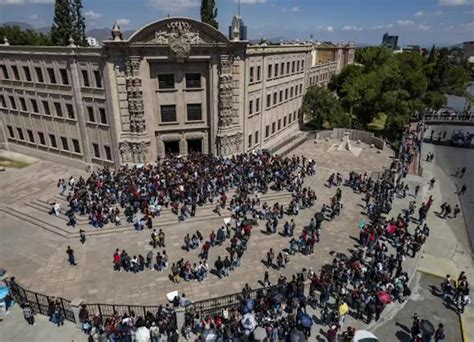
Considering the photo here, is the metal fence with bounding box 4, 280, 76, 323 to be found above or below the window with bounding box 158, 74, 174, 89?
below

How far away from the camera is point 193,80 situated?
36469 mm

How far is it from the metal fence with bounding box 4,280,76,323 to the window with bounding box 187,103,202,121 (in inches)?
919

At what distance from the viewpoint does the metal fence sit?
17906 millimetres

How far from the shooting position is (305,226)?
90.5ft

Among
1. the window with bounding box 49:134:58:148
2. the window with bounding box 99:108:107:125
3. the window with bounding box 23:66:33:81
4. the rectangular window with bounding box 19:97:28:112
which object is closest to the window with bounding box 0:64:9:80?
the rectangular window with bounding box 19:97:28:112

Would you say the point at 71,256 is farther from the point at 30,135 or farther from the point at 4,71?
the point at 4,71

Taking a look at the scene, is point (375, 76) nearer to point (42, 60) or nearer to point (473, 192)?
point (473, 192)

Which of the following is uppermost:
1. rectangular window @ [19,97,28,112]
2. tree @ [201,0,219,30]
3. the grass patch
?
tree @ [201,0,219,30]

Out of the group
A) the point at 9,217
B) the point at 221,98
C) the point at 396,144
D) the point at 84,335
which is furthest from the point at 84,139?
the point at 396,144

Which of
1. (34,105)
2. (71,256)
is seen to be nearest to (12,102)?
(34,105)

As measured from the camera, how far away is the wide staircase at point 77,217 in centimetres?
2630

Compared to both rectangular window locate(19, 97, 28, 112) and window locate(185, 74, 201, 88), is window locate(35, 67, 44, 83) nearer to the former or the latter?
rectangular window locate(19, 97, 28, 112)

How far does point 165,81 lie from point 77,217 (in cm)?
1641

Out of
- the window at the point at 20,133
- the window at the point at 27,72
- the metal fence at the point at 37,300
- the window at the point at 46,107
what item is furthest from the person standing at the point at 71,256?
the window at the point at 20,133
